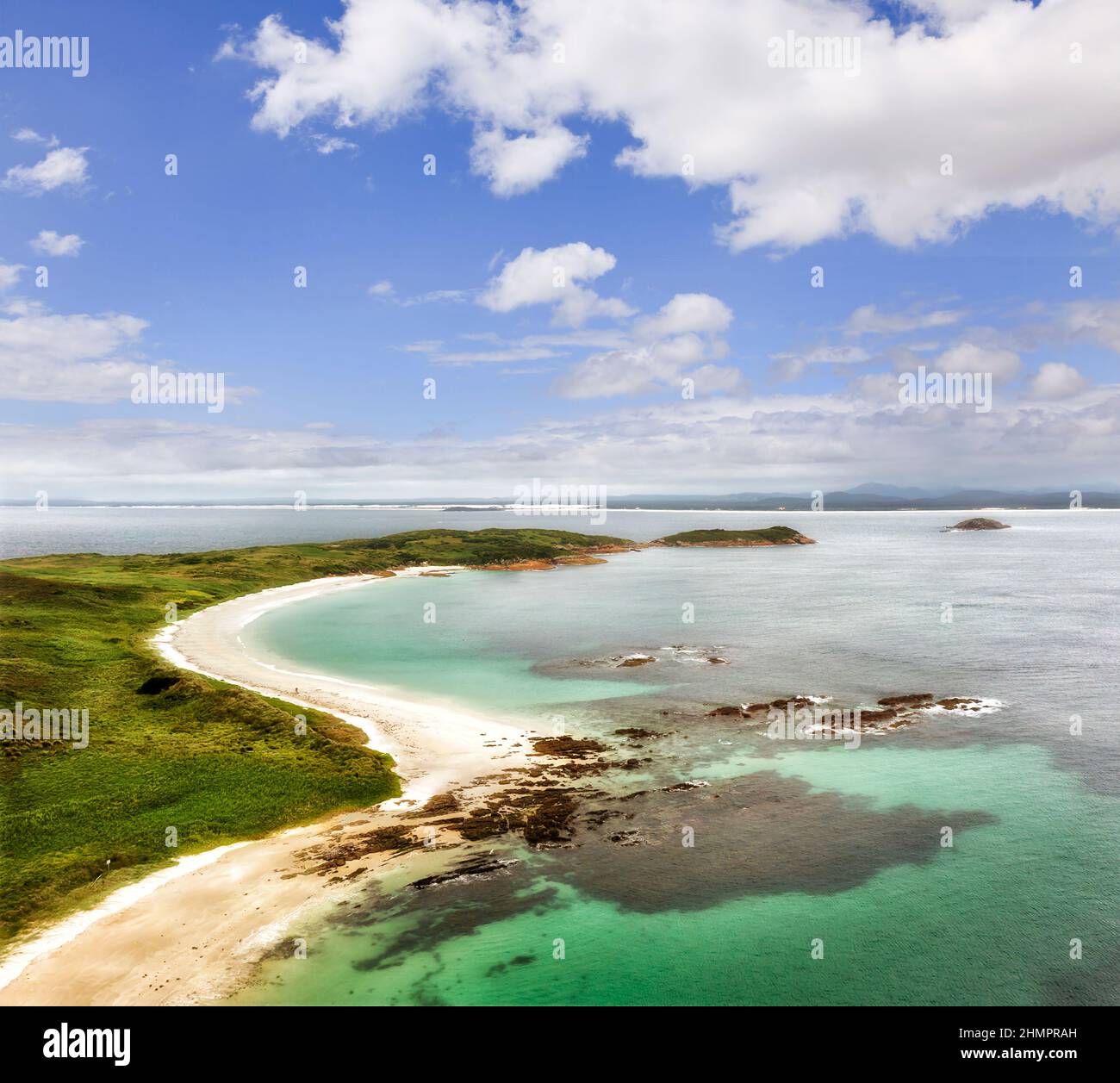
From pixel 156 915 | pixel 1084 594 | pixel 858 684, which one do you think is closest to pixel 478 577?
pixel 858 684

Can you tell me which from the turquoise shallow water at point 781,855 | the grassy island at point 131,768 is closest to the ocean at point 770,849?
the turquoise shallow water at point 781,855

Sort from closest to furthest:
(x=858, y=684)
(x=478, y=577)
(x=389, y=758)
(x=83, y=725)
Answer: (x=389, y=758)
(x=83, y=725)
(x=858, y=684)
(x=478, y=577)

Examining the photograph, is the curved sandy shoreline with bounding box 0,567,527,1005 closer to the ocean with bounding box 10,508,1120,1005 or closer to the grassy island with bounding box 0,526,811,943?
the grassy island with bounding box 0,526,811,943

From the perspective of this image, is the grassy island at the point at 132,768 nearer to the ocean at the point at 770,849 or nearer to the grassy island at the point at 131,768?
the grassy island at the point at 131,768

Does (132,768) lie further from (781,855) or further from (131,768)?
(781,855)
